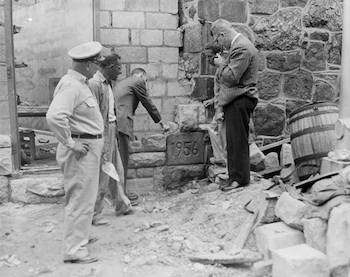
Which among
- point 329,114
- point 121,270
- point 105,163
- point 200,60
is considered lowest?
point 121,270

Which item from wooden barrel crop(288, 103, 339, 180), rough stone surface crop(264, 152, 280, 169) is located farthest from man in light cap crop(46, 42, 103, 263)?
rough stone surface crop(264, 152, 280, 169)

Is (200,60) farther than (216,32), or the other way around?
(200,60)

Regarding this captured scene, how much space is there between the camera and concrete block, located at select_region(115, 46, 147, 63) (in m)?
6.07

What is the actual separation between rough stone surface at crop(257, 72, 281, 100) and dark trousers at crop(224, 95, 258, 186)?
119cm

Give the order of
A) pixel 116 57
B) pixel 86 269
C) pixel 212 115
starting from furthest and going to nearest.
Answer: pixel 212 115 → pixel 116 57 → pixel 86 269

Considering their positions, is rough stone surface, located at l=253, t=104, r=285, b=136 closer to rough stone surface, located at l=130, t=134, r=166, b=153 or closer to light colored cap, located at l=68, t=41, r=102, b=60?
rough stone surface, located at l=130, t=134, r=166, b=153

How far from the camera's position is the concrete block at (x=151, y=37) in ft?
20.1

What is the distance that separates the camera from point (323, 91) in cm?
643

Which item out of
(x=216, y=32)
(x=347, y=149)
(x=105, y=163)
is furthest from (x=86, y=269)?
(x=216, y=32)

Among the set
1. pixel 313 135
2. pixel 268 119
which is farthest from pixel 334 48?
pixel 313 135

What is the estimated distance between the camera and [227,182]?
5355mm

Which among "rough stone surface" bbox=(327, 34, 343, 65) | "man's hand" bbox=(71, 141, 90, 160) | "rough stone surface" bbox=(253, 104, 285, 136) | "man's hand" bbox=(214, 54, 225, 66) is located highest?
"rough stone surface" bbox=(327, 34, 343, 65)

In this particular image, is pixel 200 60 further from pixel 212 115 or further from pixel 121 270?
pixel 121 270

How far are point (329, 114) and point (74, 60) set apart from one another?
8.75ft
